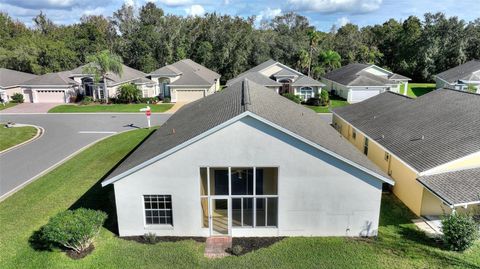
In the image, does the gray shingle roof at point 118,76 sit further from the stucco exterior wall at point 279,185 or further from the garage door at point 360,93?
the stucco exterior wall at point 279,185

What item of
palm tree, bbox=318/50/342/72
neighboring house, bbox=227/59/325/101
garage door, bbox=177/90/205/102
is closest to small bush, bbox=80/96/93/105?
garage door, bbox=177/90/205/102

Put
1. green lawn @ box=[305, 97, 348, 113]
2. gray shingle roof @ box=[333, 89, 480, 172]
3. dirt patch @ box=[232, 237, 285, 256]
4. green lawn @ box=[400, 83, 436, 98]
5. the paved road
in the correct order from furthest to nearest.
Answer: green lawn @ box=[400, 83, 436, 98], green lawn @ box=[305, 97, 348, 113], the paved road, gray shingle roof @ box=[333, 89, 480, 172], dirt patch @ box=[232, 237, 285, 256]

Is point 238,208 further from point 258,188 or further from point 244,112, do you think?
point 244,112

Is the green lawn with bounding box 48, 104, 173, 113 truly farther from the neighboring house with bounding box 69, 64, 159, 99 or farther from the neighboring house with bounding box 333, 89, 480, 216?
the neighboring house with bounding box 333, 89, 480, 216

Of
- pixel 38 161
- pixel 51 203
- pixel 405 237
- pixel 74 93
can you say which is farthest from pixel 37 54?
pixel 405 237

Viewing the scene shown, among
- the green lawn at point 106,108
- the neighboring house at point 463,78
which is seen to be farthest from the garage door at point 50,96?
the neighboring house at point 463,78
